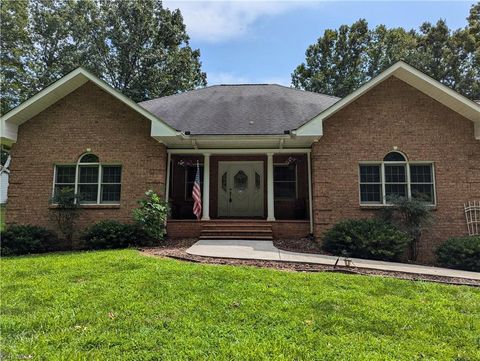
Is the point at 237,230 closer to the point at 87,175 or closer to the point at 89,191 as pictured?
the point at 89,191

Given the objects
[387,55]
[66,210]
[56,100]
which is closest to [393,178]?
[66,210]

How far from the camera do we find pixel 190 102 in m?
14.7

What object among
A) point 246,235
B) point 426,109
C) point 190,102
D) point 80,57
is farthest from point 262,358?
point 80,57

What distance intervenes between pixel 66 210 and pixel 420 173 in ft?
38.3

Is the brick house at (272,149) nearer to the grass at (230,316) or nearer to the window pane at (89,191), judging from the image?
the window pane at (89,191)

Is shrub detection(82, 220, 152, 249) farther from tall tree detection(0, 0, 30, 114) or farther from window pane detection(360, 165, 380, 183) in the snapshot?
tall tree detection(0, 0, 30, 114)

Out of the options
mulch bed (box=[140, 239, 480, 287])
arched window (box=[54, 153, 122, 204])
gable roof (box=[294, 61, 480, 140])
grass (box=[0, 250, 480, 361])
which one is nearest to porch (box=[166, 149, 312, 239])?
arched window (box=[54, 153, 122, 204])

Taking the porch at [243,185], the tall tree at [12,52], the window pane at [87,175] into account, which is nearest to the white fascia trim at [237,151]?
the porch at [243,185]

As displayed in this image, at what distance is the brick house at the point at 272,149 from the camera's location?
10555mm

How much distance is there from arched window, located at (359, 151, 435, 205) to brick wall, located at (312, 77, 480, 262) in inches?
8.4

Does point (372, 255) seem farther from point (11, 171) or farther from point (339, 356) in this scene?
point (11, 171)

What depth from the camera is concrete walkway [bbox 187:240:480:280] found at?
24.6 ft

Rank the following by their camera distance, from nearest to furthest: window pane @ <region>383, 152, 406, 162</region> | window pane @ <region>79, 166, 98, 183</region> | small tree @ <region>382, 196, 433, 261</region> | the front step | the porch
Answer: small tree @ <region>382, 196, 433, 261</region> < window pane @ <region>383, 152, 406, 162</region> < the front step < window pane @ <region>79, 166, 98, 183</region> < the porch

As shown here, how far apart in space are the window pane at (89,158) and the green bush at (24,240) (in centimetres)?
259
